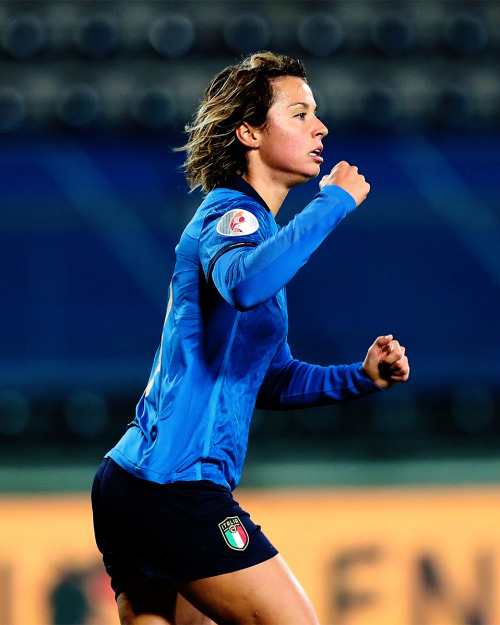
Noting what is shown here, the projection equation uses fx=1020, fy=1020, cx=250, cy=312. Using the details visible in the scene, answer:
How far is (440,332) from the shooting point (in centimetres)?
562

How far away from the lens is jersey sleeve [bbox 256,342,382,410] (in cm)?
254

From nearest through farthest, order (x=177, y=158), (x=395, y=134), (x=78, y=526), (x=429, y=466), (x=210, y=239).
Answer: (x=210, y=239), (x=78, y=526), (x=429, y=466), (x=177, y=158), (x=395, y=134)

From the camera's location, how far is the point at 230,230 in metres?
2.11

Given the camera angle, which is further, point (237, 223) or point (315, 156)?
point (315, 156)

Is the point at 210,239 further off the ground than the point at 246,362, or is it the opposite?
the point at 210,239

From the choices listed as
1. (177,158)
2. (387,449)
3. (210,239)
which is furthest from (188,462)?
(177,158)

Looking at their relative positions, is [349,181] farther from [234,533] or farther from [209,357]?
[234,533]

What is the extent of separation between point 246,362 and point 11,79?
577 cm

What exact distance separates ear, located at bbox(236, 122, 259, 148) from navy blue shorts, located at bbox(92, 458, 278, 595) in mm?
801

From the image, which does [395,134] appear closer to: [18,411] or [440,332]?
[440,332]

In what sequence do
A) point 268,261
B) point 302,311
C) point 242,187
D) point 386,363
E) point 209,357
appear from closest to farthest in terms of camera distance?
point 268,261 < point 209,357 < point 242,187 < point 386,363 < point 302,311

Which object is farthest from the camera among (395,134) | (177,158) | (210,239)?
(395,134)

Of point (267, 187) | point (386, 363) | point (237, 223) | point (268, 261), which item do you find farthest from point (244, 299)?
point (386, 363)

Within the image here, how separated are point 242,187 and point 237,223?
23 cm
